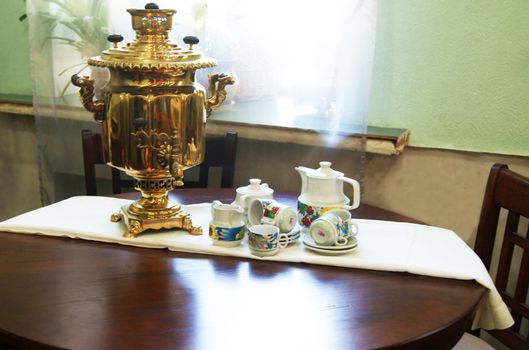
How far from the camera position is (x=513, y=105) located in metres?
1.67

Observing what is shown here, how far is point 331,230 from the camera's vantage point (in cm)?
117

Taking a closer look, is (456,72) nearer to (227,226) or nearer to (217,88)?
(217,88)

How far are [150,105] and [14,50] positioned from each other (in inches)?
53.1

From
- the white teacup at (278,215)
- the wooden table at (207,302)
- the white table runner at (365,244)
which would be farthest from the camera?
the white teacup at (278,215)

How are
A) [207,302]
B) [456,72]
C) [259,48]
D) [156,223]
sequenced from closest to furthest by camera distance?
[207,302] < [156,223] < [456,72] < [259,48]

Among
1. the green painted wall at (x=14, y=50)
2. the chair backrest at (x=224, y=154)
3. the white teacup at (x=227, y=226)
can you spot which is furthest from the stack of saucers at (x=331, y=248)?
the green painted wall at (x=14, y=50)

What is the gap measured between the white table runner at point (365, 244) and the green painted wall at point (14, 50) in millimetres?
1061

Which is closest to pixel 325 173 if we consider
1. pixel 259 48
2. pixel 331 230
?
pixel 331 230

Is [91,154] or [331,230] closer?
[331,230]

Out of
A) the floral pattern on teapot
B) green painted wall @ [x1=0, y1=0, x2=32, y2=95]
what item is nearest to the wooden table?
the floral pattern on teapot

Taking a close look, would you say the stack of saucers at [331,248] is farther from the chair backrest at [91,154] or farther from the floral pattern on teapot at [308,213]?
the chair backrest at [91,154]

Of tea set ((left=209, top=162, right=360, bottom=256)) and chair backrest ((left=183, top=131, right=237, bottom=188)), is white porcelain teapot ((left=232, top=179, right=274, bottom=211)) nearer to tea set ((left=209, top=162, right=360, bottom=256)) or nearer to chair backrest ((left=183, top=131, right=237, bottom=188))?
tea set ((left=209, top=162, right=360, bottom=256))

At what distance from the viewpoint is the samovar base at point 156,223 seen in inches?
49.1

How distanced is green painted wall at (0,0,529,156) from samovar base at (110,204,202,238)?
805mm
